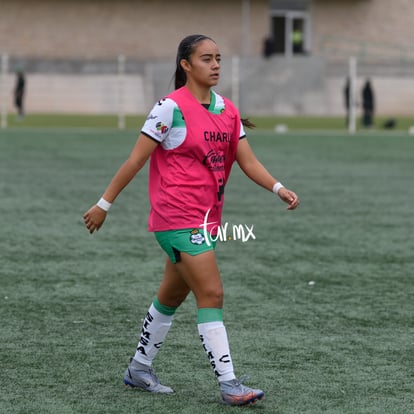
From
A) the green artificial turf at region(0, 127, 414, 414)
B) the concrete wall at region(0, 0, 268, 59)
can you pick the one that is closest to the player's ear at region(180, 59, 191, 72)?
the green artificial turf at region(0, 127, 414, 414)

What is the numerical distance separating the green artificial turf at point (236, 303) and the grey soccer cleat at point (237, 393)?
0.20 ft

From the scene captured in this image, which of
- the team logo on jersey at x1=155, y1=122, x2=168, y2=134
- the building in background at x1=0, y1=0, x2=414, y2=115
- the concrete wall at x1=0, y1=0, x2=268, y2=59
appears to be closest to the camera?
the team logo on jersey at x1=155, y1=122, x2=168, y2=134

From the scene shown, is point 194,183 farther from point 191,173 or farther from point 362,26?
point 362,26

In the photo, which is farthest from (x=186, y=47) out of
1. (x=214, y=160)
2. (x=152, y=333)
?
(x=152, y=333)

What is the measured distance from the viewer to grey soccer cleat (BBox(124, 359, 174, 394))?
248 inches

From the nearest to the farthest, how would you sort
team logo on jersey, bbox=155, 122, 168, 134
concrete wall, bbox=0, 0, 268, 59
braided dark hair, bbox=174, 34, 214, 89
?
1. team logo on jersey, bbox=155, 122, 168, 134
2. braided dark hair, bbox=174, 34, 214, 89
3. concrete wall, bbox=0, 0, 268, 59

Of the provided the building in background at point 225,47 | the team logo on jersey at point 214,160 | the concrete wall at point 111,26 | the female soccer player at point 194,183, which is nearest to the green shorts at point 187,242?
the female soccer player at point 194,183

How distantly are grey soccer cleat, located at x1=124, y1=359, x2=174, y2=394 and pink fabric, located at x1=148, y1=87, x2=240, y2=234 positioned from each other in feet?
2.58

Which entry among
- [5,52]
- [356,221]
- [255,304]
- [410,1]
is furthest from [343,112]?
[255,304]

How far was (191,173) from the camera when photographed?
600cm

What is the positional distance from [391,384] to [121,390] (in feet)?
4.67

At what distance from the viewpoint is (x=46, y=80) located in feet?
169

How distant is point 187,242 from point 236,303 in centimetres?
310

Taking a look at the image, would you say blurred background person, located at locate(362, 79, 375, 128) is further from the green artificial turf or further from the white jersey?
the white jersey
